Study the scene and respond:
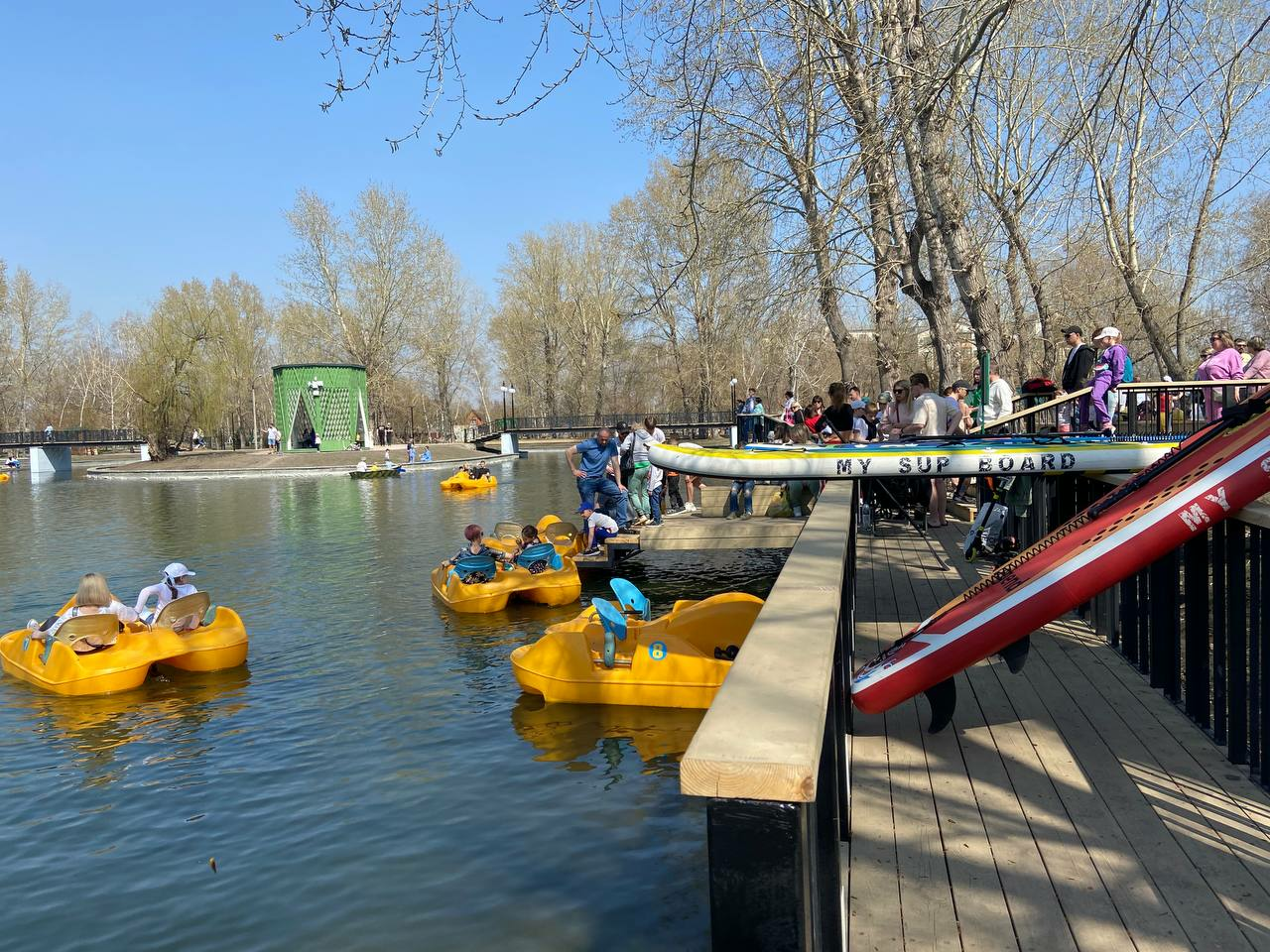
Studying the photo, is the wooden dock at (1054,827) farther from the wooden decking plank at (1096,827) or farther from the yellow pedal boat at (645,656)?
the yellow pedal boat at (645,656)

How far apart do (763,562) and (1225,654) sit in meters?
13.3

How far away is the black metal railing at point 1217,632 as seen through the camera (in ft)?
14.1

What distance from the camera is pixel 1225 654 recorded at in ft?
15.9

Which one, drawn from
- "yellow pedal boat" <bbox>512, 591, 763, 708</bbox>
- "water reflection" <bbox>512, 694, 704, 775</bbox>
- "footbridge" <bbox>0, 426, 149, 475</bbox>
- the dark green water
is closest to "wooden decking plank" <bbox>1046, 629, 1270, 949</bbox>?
the dark green water

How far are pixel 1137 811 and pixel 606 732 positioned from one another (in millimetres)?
5503

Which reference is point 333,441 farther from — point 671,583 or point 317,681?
point 317,681

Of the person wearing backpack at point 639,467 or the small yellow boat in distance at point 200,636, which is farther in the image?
the person wearing backpack at point 639,467

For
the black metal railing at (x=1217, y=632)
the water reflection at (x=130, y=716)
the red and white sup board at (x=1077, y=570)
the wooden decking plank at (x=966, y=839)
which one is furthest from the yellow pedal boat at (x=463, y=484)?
the red and white sup board at (x=1077, y=570)

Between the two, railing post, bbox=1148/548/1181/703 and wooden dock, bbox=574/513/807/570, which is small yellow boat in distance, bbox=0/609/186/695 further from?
railing post, bbox=1148/548/1181/703

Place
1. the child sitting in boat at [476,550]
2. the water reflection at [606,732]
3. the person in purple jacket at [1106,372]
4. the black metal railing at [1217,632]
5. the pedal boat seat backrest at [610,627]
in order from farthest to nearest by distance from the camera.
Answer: the child sitting in boat at [476,550] → the person in purple jacket at [1106,372] → the pedal boat seat backrest at [610,627] → the water reflection at [606,732] → the black metal railing at [1217,632]

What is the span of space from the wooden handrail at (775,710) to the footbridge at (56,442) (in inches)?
2453

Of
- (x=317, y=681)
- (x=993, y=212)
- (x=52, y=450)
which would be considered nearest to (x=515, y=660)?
(x=317, y=681)

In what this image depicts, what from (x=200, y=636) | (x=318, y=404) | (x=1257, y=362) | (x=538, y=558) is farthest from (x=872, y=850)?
(x=318, y=404)

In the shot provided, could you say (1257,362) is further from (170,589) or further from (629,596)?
(170,589)
